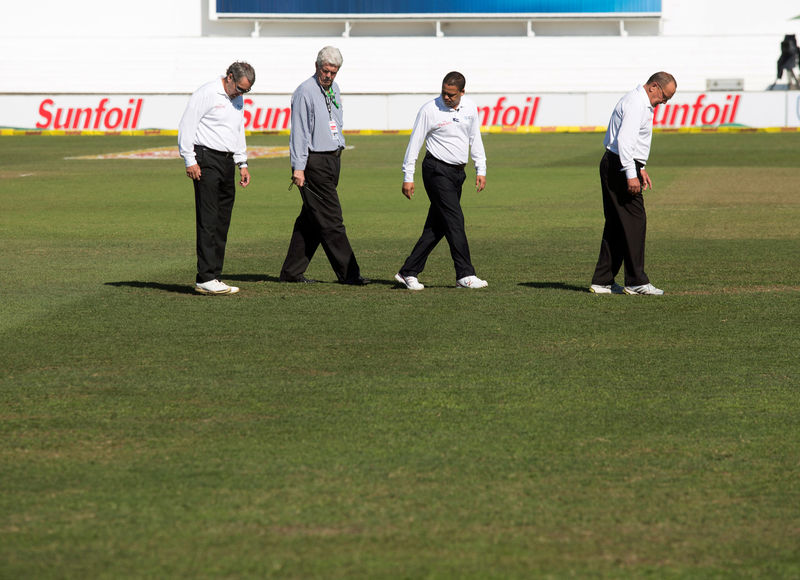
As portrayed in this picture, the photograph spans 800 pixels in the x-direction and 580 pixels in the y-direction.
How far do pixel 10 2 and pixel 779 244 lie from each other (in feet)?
173

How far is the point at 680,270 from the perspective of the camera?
479 inches

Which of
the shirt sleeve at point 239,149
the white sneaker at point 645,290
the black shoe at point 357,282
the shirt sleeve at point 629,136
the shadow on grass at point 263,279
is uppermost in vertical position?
the shirt sleeve at point 629,136

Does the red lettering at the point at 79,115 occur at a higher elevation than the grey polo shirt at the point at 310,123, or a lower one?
lower

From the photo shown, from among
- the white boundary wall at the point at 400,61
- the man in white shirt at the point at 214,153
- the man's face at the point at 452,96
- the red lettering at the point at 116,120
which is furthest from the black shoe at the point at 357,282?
the white boundary wall at the point at 400,61

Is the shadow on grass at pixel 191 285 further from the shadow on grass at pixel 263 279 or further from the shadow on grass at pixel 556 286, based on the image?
the shadow on grass at pixel 556 286

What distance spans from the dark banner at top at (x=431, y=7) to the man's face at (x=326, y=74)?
4952cm

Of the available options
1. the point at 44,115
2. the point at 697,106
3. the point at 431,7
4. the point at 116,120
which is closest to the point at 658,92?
the point at 697,106

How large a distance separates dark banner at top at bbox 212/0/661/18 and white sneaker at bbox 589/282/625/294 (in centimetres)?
4994

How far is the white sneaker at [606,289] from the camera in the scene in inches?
417

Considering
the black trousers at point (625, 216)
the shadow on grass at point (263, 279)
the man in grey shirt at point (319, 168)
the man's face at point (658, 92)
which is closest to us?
the man's face at point (658, 92)

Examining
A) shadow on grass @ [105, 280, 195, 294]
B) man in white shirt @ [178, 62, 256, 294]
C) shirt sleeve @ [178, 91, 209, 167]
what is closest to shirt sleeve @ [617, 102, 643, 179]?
man in white shirt @ [178, 62, 256, 294]

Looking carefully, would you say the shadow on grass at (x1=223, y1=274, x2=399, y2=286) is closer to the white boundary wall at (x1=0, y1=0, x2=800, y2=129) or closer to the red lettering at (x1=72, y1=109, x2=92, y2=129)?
the red lettering at (x1=72, y1=109, x2=92, y2=129)

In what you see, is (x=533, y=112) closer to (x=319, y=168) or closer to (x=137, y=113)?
(x=137, y=113)

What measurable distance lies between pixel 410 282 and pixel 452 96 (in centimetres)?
161
